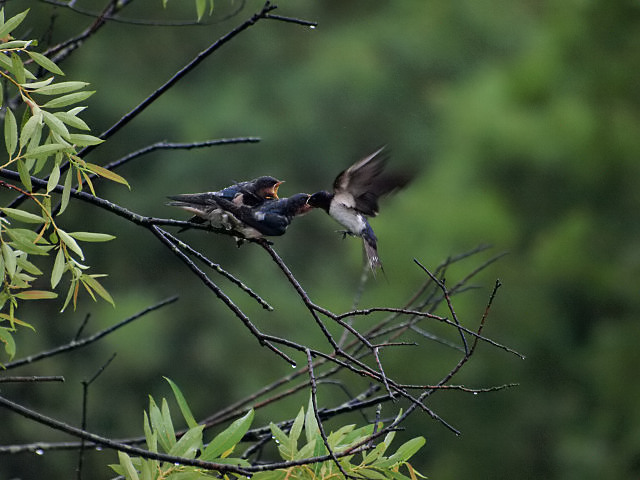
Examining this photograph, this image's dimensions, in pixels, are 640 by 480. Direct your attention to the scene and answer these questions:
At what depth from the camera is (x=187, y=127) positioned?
1030cm

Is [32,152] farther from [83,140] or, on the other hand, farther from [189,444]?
[189,444]

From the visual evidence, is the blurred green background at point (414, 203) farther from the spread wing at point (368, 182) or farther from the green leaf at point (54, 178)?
the green leaf at point (54, 178)

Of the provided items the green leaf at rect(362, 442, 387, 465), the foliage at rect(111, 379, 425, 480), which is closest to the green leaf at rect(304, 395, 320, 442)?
the foliage at rect(111, 379, 425, 480)

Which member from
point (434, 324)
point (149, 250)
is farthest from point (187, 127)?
point (434, 324)

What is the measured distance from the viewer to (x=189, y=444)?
4.75 ft

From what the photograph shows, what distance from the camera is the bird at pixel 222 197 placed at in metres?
1.86

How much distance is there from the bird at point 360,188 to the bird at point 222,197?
0.13 metres

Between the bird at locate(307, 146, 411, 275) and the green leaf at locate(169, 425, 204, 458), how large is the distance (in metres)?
0.76

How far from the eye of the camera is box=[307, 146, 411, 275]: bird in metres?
1.97

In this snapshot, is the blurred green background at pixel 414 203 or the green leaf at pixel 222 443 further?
the blurred green background at pixel 414 203

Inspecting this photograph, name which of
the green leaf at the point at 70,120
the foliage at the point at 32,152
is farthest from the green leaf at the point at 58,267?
the green leaf at the point at 70,120

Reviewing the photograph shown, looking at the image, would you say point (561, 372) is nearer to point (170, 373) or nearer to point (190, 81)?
point (170, 373)

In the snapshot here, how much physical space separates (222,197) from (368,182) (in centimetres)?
35

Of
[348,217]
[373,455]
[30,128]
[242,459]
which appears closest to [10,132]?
[30,128]
